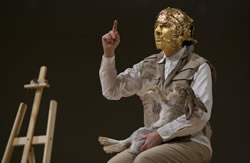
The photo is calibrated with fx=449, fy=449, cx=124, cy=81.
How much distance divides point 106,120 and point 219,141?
822mm

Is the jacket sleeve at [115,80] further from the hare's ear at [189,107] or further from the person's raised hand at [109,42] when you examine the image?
the hare's ear at [189,107]

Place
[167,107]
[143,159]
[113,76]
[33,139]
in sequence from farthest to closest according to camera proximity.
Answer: [33,139] → [113,76] → [167,107] → [143,159]

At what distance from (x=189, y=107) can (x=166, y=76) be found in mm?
295

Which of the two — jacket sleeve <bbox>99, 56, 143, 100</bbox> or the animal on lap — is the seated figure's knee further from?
jacket sleeve <bbox>99, 56, 143, 100</bbox>

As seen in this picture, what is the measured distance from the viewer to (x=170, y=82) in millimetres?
2203

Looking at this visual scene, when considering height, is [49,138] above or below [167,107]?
below

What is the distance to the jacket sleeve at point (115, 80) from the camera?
2309 millimetres

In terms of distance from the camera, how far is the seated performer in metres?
2.02

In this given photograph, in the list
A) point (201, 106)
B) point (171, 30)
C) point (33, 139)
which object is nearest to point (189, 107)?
point (201, 106)

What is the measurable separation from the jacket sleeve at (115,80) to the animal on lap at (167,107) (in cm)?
23

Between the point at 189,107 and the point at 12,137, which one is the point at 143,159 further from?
the point at 12,137

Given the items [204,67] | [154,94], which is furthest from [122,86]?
[204,67]

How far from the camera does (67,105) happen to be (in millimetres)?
3369

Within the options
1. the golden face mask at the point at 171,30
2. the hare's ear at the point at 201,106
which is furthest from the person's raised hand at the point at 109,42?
the hare's ear at the point at 201,106
